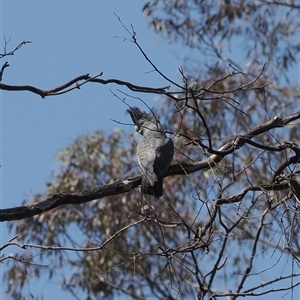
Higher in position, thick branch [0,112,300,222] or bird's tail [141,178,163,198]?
bird's tail [141,178,163,198]

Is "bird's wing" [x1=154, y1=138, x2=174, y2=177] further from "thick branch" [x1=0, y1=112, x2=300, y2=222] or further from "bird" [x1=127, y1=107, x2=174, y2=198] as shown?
"thick branch" [x1=0, y1=112, x2=300, y2=222]

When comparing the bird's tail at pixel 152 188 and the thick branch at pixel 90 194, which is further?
the bird's tail at pixel 152 188

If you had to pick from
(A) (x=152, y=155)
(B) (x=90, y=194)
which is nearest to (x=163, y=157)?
(A) (x=152, y=155)

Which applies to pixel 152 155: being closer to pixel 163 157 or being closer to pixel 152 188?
pixel 163 157

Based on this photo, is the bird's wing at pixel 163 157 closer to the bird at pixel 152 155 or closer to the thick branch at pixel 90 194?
the bird at pixel 152 155

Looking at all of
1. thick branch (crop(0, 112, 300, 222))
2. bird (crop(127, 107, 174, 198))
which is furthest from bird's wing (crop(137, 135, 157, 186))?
thick branch (crop(0, 112, 300, 222))

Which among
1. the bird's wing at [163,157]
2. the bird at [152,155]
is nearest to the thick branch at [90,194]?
the bird at [152,155]

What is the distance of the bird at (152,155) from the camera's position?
5367 mm

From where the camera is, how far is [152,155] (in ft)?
19.1

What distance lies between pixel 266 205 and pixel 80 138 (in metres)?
5.56

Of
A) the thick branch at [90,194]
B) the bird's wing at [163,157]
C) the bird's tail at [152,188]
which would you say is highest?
the bird's wing at [163,157]

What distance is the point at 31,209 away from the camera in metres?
4.91

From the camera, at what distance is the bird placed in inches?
211

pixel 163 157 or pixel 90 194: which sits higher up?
pixel 163 157
